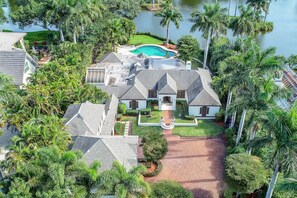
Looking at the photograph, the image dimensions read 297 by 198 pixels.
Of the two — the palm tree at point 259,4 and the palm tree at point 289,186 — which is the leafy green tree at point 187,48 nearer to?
the palm tree at point 259,4

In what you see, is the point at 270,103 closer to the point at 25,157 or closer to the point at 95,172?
the point at 95,172

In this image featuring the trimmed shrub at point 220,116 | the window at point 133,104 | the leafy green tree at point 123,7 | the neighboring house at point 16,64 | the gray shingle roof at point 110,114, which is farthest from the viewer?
the leafy green tree at point 123,7

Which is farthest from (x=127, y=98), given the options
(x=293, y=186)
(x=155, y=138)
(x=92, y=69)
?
(x=293, y=186)

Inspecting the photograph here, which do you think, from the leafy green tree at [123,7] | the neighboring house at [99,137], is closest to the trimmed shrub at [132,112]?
the neighboring house at [99,137]

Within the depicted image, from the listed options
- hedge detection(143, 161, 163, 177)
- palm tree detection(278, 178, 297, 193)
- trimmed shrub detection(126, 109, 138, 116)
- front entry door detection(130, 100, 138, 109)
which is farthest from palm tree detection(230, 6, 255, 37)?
palm tree detection(278, 178, 297, 193)

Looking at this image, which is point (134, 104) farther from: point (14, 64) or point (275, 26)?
point (275, 26)

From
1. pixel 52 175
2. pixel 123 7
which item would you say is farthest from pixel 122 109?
pixel 123 7
